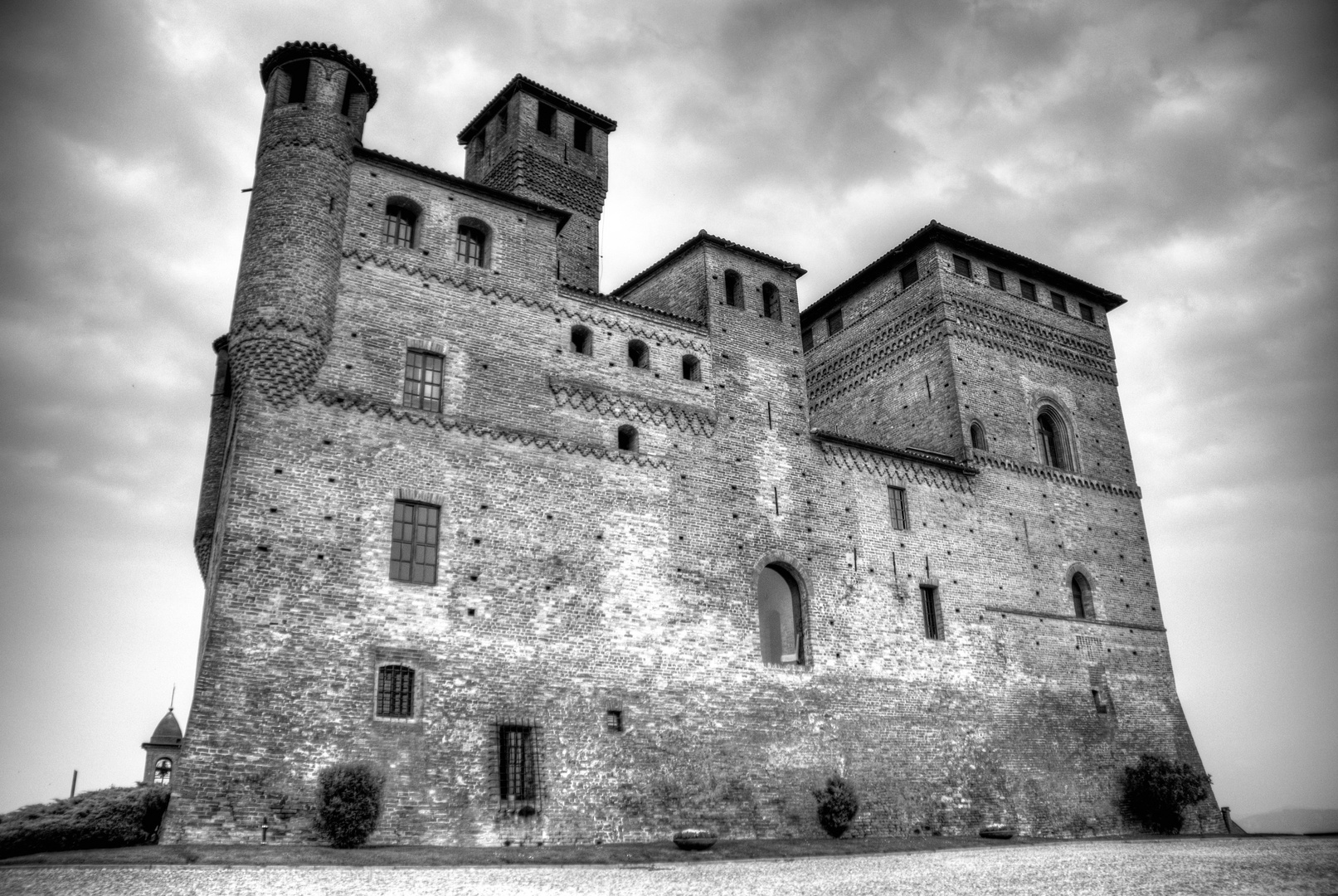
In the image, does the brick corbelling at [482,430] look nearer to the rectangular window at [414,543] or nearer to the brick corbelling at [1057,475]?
the rectangular window at [414,543]

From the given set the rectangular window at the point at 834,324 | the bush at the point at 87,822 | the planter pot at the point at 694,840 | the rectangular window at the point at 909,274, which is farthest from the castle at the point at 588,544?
the rectangular window at the point at 834,324

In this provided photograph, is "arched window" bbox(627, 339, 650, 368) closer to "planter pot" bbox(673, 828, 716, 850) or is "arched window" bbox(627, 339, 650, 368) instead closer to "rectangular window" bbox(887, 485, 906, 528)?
"rectangular window" bbox(887, 485, 906, 528)

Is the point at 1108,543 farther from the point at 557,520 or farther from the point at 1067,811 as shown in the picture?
the point at 557,520

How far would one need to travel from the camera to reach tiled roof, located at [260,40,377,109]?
67.4 feet

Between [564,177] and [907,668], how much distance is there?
14.5 meters

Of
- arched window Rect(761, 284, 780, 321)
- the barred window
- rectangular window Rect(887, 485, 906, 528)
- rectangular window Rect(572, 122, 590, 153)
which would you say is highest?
rectangular window Rect(572, 122, 590, 153)

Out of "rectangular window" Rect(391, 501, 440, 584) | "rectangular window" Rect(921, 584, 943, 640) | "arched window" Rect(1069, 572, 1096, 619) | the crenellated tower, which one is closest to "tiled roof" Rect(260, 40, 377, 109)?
the crenellated tower

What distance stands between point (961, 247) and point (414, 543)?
19.2 m

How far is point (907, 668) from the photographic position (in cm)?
2295

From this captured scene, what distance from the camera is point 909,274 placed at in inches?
1201

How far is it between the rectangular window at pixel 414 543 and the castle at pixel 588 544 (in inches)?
2.1

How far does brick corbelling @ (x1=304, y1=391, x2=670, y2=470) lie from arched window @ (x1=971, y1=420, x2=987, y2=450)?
32.8 feet

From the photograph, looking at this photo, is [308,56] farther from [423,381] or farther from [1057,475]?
[1057,475]

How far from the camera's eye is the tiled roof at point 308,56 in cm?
2055
